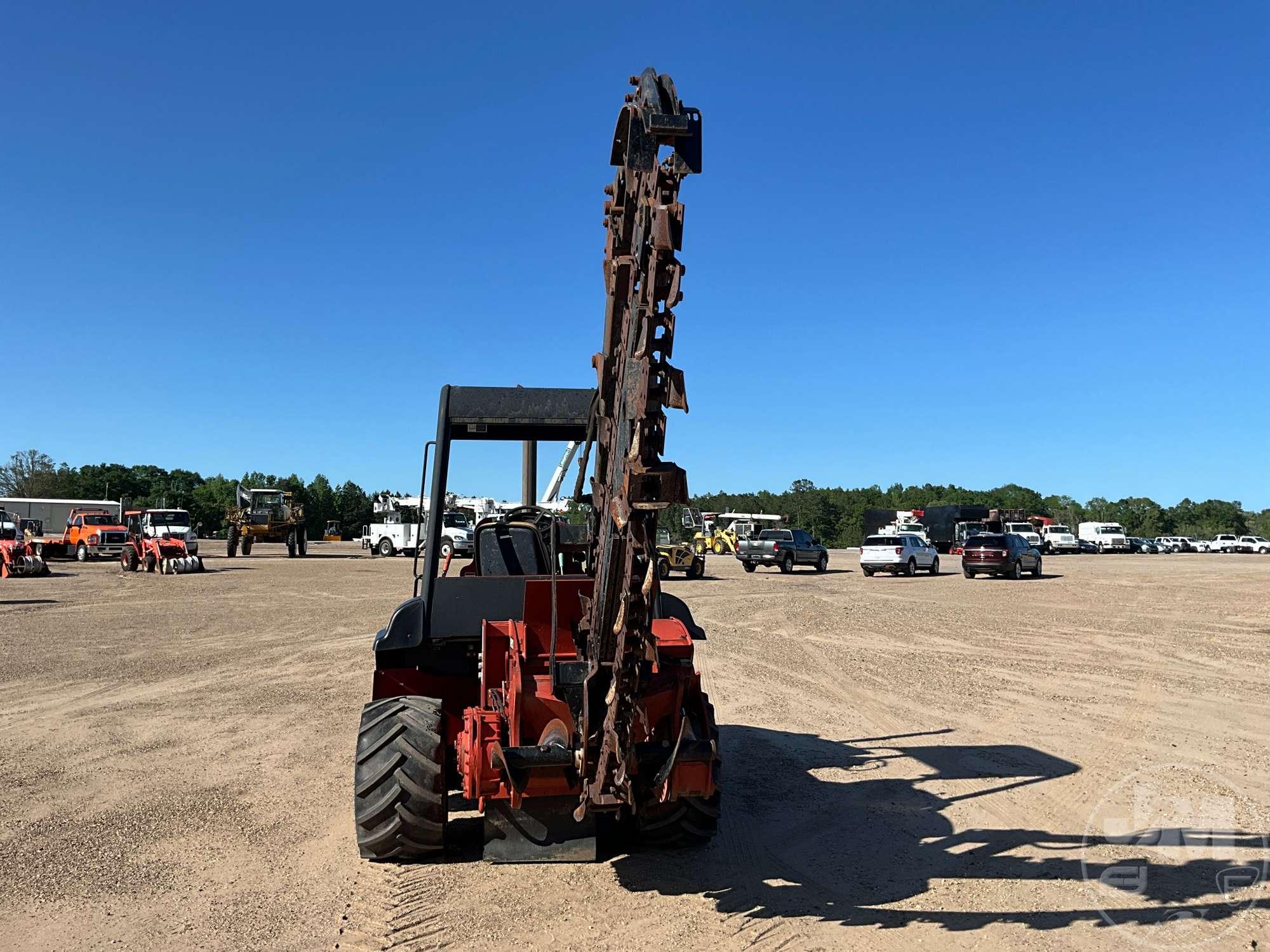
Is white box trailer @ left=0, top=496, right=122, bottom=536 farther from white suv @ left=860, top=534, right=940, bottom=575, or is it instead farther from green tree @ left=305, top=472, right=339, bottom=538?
white suv @ left=860, top=534, right=940, bottom=575

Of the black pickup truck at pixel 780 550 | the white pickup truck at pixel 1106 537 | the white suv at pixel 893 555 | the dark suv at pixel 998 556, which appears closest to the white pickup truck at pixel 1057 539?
the white pickup truck at pixel 1106 537

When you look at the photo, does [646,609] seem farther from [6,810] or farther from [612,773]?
[6,810]

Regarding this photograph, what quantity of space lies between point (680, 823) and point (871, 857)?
1115mm

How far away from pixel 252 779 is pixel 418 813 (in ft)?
8.74

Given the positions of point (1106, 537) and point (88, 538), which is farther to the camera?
point (1106, 537)

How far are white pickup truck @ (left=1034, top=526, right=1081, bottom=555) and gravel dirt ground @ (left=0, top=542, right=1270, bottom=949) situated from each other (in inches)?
1980

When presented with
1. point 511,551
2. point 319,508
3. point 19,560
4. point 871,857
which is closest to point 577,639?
point 511,551

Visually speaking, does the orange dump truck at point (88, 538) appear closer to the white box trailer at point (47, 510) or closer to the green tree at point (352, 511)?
the white box trailer at point (47, 510)

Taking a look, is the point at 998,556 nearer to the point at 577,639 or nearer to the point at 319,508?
the point at 577,639

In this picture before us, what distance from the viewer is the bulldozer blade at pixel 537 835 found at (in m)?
4.96

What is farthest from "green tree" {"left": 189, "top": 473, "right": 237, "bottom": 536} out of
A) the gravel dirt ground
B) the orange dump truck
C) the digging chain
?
the digging chain

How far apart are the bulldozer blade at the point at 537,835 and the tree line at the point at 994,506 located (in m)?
103

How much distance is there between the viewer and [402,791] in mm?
4855

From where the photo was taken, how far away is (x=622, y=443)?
3.33 meters
